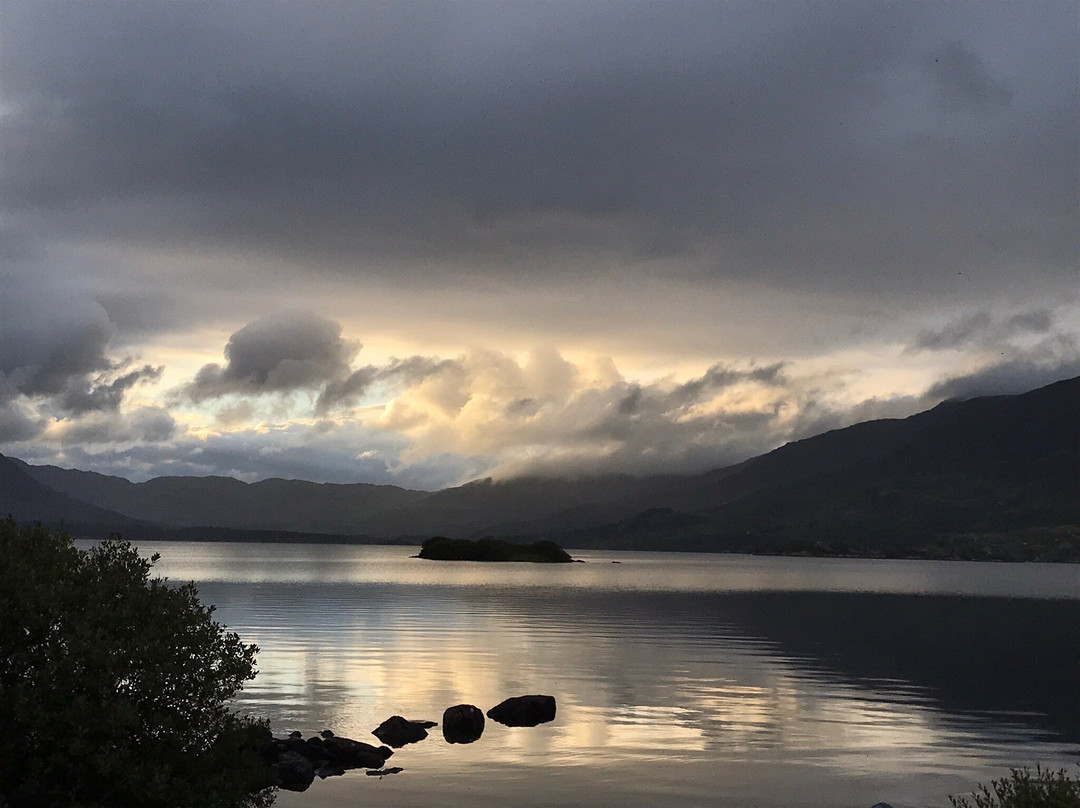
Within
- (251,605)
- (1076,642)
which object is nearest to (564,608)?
(251,605)

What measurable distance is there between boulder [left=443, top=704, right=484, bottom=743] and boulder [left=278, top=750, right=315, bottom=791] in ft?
34.5

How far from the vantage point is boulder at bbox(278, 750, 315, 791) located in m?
43.9

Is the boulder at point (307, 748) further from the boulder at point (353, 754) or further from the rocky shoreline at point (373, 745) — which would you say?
the boulder at point (353, 754)

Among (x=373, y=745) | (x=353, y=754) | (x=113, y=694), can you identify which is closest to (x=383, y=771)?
(x=353, y=754)

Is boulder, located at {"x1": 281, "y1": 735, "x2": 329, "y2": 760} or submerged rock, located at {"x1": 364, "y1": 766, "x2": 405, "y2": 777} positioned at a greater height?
boulder, located at {"x1": 281, "y1": 735, "x2": 329, "y2": 760}

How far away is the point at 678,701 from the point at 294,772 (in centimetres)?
3021

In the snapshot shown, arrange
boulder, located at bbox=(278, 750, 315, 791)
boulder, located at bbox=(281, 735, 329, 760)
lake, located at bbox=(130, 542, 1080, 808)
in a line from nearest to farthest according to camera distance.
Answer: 1. boulder, located at bbox=(278, 750, 315, 791)
2. lake, located at bbox=(130, 542, 1080, 808)
3. boulder, located at bbox=(281, 735, 329, 760)

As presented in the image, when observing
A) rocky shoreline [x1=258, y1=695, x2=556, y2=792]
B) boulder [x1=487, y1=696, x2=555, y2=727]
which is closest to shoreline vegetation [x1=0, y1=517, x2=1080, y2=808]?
rocky shoreline [x1=258, y1=695, x2=556, y2=792]

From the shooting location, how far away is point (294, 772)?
44.8 metres

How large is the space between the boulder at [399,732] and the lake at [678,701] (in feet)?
6.39

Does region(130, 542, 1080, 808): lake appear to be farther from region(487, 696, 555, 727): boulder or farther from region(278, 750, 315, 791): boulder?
region(487, 696, 555, 727): boulder

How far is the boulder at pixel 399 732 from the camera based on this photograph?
53.3 m

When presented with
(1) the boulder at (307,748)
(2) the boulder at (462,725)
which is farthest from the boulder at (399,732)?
(1) the boulder at (307,748)

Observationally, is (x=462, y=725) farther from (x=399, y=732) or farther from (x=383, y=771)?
(x=383, y=771)
